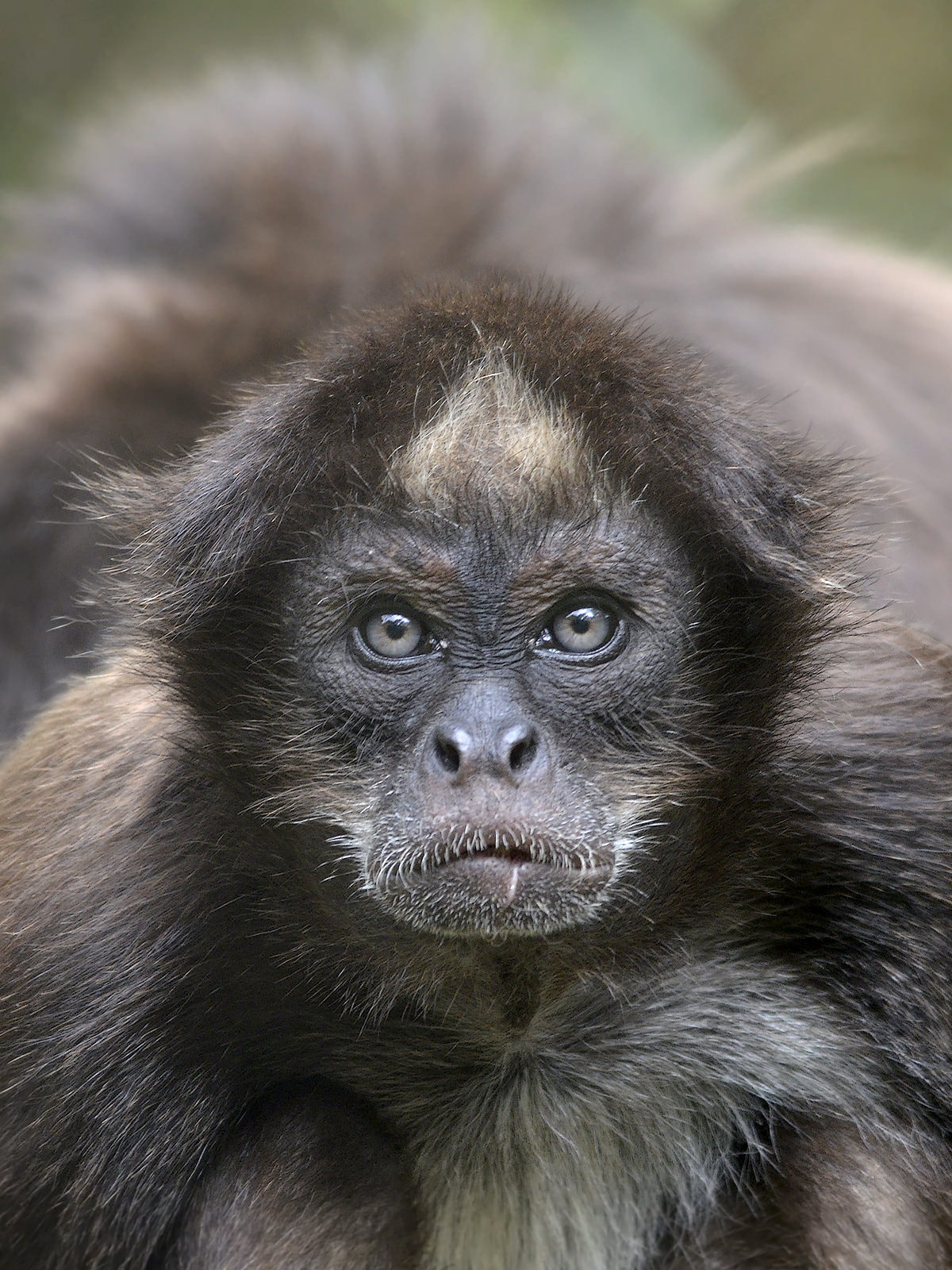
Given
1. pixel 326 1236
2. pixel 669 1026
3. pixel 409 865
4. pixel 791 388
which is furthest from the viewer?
pixel 791 388

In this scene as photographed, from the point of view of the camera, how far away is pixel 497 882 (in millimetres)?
4113

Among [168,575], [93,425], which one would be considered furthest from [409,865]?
[93,425]

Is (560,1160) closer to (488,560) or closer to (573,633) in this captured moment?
(573,633)

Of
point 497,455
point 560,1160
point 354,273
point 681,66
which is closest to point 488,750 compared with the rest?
point 497,455

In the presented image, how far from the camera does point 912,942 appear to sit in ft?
15.4

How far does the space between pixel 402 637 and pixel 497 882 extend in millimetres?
672

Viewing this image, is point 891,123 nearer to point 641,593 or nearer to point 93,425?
point 93,425

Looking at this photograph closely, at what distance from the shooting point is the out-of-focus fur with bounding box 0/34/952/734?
6613mm

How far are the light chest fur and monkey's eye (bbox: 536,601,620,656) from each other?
1.02 m

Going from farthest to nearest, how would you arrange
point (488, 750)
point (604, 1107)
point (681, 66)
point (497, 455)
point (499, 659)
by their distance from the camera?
point (681, 66) < point (604, 1107) < point (497, 455) < point (499, 659) < point (488, 750)

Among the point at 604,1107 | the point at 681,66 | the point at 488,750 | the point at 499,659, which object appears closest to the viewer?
the point at 488,750

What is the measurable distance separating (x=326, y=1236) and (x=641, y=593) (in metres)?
1.83

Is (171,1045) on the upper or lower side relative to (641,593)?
lower

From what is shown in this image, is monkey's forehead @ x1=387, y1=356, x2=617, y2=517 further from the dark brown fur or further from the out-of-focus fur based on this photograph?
the out-of-focus fur
